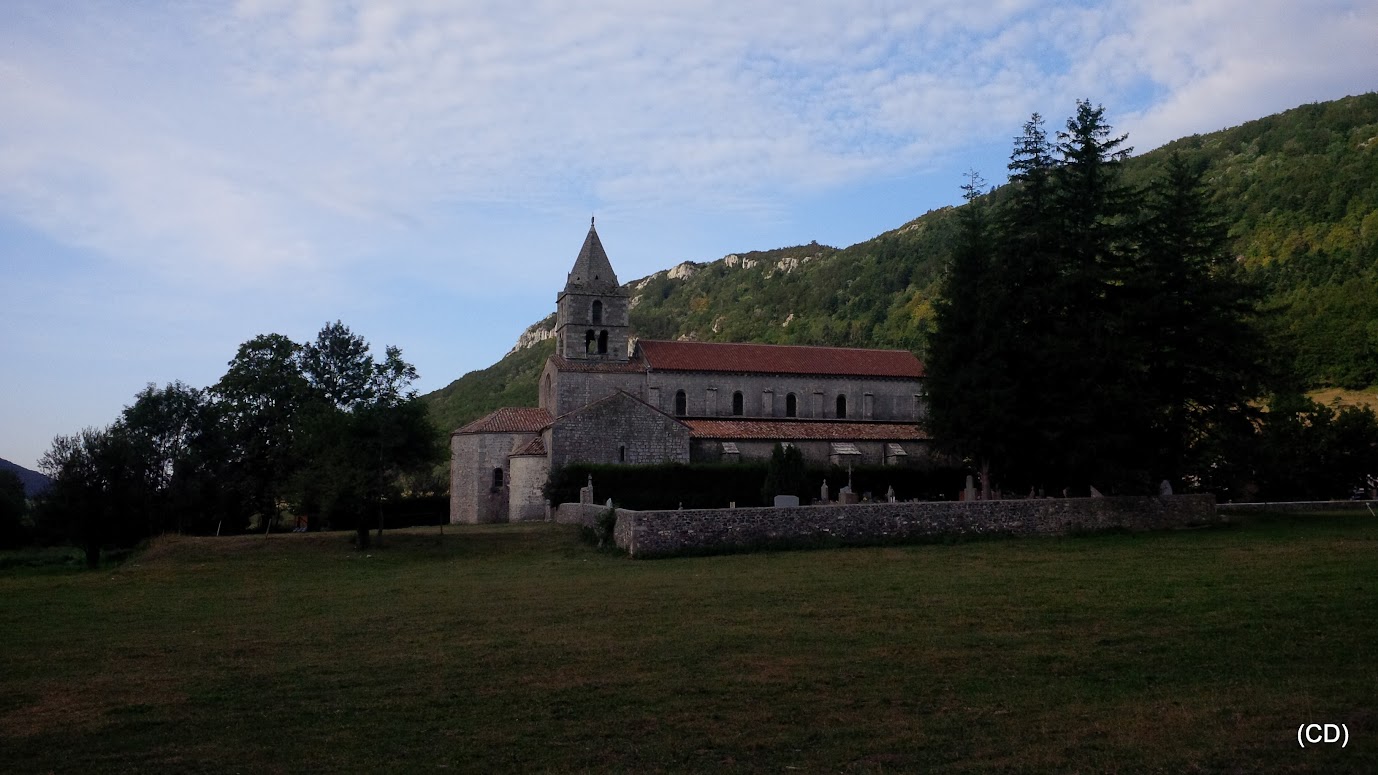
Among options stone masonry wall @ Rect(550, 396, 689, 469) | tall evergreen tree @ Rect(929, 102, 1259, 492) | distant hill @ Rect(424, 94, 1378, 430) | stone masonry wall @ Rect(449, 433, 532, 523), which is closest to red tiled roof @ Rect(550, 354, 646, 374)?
stone masonry wall @ Rect(449, 433, 532, 523)

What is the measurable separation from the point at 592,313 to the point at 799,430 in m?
12.6

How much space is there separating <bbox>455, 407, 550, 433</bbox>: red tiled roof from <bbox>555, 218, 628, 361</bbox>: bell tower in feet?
13.9

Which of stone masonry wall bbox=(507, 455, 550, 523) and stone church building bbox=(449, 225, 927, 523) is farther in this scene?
stone church building bbox=(449, 225, 927, 523)

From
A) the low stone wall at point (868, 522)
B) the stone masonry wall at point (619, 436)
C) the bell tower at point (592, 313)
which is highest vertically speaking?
the bell tower at point (592, 313)

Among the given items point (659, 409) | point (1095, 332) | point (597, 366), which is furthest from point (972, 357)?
point (597, 366)

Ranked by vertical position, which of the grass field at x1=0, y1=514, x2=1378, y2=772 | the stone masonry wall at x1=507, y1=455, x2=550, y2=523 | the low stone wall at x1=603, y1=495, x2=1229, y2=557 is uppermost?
the stone masonry wall at x1=507, y1=455, x2=550, y2=523

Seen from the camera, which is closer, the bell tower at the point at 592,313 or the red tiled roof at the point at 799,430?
the red tiled roof at the point at 799,430

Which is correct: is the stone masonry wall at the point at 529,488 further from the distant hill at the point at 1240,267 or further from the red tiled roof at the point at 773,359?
the distant hill at the point at 1240,267

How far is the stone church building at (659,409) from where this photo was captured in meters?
47.1

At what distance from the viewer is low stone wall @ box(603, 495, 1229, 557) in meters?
28.7

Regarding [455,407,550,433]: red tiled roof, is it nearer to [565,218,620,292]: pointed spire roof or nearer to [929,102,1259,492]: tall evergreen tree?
[565,218,620,292]: pointed spire roof

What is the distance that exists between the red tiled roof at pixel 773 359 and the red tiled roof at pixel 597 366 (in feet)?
2.61

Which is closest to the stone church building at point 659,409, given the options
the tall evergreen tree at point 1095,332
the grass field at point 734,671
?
the tall evergreen tree at point 1095,332

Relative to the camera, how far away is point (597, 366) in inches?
2096
